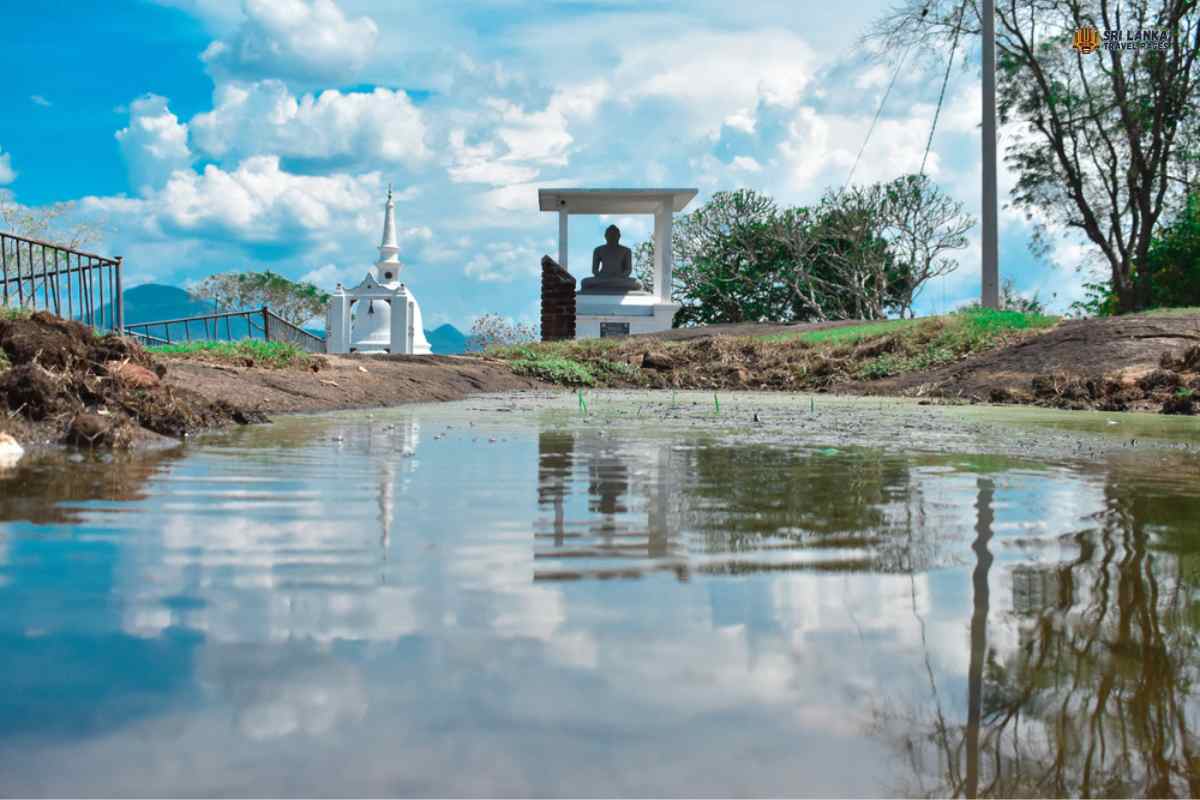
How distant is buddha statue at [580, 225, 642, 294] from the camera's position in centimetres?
→ 2762

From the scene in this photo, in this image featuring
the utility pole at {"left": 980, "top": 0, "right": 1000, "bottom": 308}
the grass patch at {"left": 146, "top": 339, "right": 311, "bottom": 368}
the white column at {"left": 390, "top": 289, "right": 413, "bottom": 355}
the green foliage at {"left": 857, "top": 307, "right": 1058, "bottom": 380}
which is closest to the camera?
the grass patch at {"left": 146, "top": 339, "right": 311, "bottom": 368}

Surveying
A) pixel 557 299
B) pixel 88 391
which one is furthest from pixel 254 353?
pixel 557 299

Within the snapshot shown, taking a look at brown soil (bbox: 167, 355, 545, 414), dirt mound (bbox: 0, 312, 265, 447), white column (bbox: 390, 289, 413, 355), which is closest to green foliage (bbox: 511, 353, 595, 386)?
brown soil (bbox: 167, 355, 545, 414)

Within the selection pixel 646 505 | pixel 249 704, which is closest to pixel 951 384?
pixel 646 505

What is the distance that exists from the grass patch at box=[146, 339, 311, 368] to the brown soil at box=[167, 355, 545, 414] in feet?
0.64

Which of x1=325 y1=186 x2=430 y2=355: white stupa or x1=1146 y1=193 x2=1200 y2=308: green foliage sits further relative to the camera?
x1=325 y1=186 x2=430 y2=355: white stupa

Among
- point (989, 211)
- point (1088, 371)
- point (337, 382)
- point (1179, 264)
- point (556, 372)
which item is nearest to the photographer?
point (337, 382)

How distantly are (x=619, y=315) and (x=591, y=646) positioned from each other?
25.5m

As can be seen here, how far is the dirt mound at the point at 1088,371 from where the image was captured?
10.5 meters

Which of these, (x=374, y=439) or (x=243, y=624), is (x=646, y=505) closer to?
(x=243, y=624)

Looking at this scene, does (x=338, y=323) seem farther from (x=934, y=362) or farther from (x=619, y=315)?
(x=934, y=362)

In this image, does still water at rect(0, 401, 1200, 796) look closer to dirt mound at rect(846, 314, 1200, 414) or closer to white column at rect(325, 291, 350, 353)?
dirt mound at rect(846, 314, 1200, 414)

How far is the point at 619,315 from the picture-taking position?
26984 millimetres

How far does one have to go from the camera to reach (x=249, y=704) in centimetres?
136
